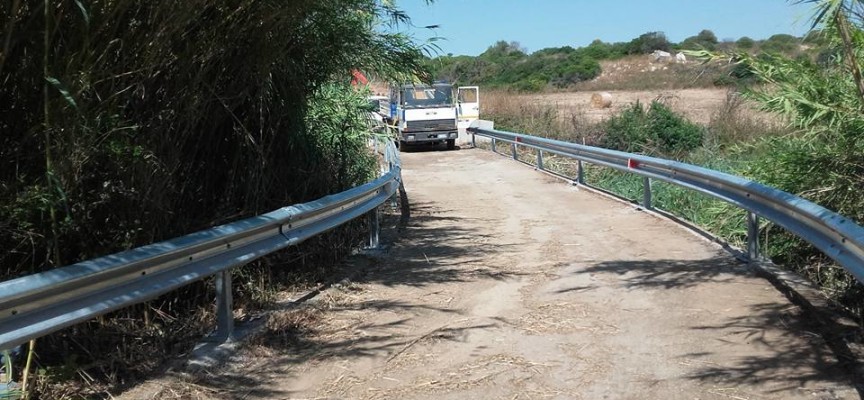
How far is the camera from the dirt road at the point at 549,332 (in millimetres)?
4711

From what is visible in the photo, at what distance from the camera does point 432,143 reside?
101ft

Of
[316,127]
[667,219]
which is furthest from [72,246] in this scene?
[667,219]

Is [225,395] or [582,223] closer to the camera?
[225,395]

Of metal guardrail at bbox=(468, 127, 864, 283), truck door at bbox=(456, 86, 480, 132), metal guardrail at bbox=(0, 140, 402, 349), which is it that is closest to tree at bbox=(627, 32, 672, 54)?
truck door at bbox=(456, 86, 480, 132)

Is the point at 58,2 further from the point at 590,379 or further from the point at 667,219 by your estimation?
the point at 667,219

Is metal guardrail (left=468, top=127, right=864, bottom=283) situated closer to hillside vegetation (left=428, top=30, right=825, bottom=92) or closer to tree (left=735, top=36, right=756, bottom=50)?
tree (left=735, top=36, right=756, bottom=50)

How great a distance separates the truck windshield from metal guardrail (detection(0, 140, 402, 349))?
2407 cm

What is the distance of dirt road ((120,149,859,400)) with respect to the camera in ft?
15.5

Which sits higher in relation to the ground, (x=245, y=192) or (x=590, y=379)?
(x=245, y=192)

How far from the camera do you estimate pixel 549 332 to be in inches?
227

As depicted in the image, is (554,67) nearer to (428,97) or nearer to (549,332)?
(428,97)

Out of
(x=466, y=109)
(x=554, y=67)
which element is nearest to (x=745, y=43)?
(x=466, y=109)

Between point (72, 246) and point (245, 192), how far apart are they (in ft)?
6.65

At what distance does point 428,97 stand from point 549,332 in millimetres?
25909
